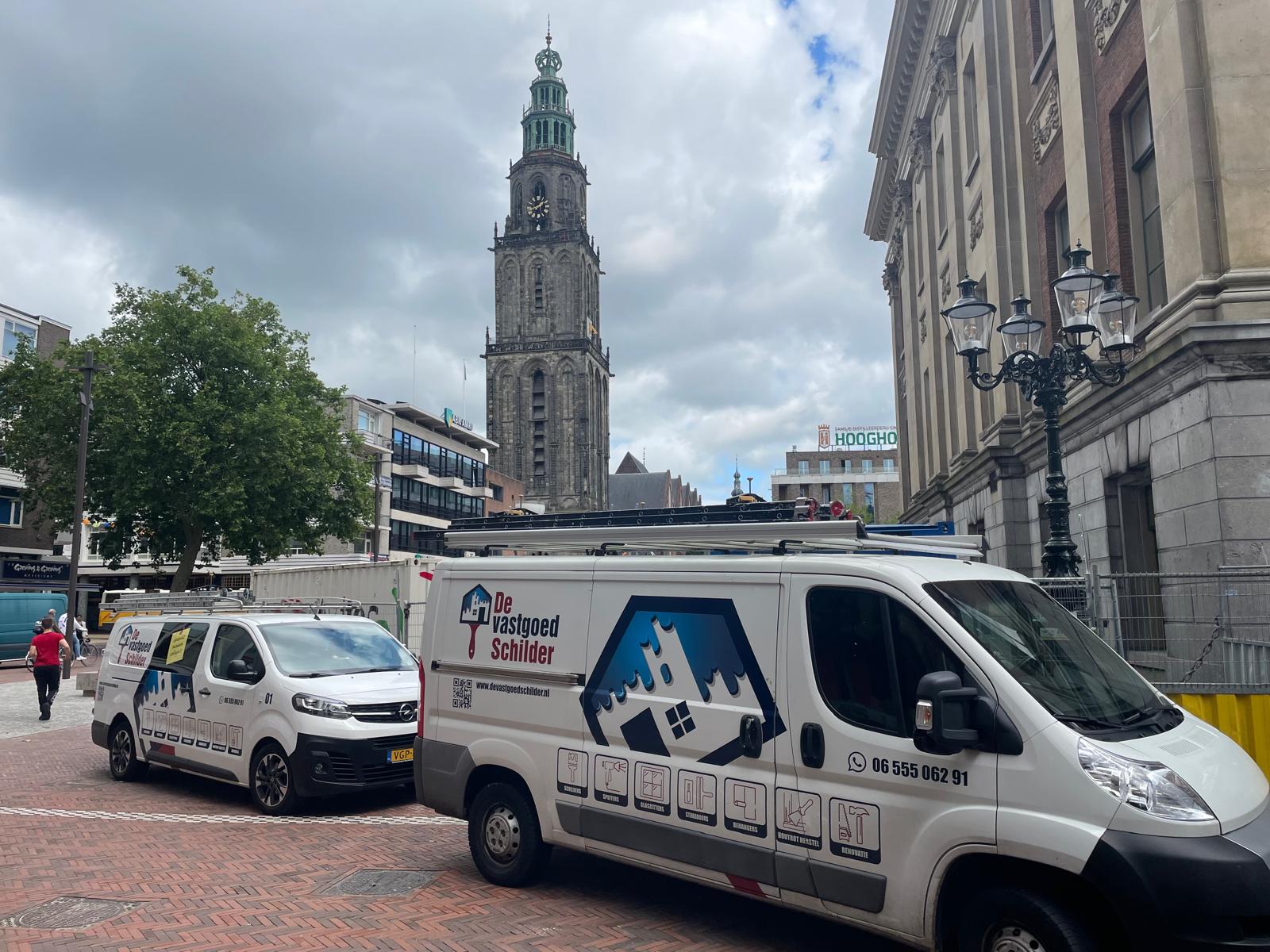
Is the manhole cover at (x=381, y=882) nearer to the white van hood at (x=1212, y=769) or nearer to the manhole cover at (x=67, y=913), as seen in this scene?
the manhole cover at (x=67, y=913)

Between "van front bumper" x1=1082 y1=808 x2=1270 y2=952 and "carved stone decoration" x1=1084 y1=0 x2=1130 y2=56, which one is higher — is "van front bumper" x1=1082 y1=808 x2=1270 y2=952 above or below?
below

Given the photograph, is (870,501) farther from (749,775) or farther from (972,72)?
(749,775)

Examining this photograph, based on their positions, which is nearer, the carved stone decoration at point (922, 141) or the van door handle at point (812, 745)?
the van door handle at point (812, 745)

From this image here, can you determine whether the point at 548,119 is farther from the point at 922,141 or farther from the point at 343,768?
the point at 343,768

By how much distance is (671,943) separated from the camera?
209 inches

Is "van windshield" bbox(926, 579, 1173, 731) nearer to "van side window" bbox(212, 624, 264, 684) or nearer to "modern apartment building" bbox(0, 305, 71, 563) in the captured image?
"van side window" bbox(212, 624, 264, 684)

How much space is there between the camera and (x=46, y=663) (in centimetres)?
1602

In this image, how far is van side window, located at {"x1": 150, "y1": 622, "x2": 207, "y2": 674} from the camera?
394 inches

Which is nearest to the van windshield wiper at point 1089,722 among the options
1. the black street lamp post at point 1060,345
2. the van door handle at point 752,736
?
the van door handle at point 752,736

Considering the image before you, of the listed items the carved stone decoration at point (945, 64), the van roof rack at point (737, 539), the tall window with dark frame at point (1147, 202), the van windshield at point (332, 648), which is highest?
the carved stone decoration at point (945, 64)

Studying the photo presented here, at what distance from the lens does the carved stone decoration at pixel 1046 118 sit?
55.1ft

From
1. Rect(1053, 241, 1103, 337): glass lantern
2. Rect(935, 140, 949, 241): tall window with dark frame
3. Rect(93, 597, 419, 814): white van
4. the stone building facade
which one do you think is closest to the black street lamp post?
Rect(1053, 241, 1103, 337): glass lantern

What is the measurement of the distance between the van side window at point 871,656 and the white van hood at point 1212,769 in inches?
32.9

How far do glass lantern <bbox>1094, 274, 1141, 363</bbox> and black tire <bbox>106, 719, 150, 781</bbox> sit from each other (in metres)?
11.5
